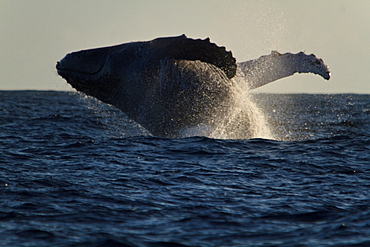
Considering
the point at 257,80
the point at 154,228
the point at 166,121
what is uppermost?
the point at 257,80

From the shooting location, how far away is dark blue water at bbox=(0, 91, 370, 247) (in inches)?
224

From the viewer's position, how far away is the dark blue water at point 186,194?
5.70 metres

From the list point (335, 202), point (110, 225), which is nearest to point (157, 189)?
point (110, 225)

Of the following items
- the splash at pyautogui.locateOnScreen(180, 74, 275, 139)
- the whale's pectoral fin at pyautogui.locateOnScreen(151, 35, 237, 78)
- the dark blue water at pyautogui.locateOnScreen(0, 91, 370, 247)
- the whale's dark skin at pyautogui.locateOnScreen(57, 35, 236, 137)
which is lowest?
the dark blue water at pyautogui.locateOnScreen(0, 91, 370, 247)

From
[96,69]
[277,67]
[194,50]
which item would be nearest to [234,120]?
[277,67]

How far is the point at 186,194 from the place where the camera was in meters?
7.38

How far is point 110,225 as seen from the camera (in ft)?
19.7

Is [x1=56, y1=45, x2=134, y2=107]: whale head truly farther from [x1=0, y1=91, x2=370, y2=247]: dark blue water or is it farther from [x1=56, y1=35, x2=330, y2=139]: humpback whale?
[x1=0, y1=91, x2=370, y2=247]: dark blue water

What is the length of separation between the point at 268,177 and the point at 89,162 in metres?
3.28

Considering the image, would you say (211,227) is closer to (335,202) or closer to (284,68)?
(335,202)

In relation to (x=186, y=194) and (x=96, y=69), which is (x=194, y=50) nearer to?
(x=96, y=69)

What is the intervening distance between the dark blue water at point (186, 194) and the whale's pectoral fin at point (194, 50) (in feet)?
5.87

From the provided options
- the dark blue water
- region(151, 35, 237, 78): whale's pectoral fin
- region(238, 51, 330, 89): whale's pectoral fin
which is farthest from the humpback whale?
the dark blue water

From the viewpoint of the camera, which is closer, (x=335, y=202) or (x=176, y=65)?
(x=335, y=202)
